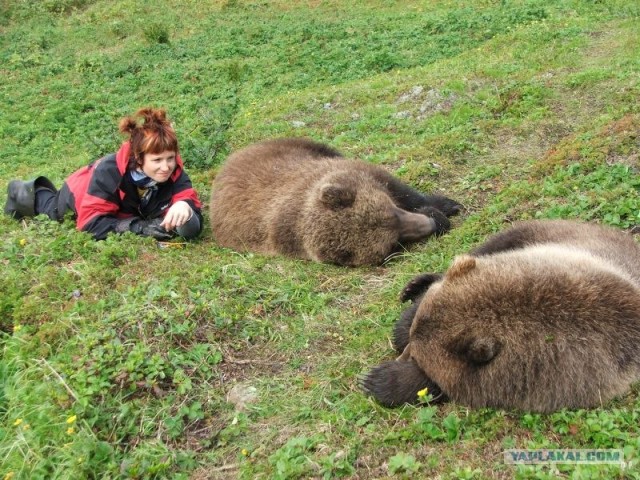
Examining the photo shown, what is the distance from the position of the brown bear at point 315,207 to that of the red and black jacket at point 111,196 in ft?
1.74

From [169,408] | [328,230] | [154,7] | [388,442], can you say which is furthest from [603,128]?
[154,7]

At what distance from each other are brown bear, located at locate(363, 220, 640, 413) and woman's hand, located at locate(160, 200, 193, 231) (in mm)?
3458

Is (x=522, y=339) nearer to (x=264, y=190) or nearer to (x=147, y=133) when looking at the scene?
(x=264, y=190)

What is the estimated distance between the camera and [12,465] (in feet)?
11.5

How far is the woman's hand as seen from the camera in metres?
6.53

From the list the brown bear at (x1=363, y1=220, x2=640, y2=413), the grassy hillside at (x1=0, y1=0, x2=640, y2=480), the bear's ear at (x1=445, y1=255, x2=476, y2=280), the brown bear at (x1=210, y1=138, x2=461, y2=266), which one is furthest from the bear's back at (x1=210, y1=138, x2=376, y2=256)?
the brown bear at (x1=363, y1=220, x2=640, y2=413)

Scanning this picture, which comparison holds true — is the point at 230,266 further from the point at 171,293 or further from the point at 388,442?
the point at 388,442

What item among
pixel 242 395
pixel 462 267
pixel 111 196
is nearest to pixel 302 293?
pixel 242 395

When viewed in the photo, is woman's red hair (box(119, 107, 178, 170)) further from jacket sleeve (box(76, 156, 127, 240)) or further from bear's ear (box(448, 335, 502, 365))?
bear's ear (box(448, 335, 502, 365))

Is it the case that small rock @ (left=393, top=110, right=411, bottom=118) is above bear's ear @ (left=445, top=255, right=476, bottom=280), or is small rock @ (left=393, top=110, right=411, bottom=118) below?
below

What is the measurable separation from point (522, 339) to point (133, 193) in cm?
494

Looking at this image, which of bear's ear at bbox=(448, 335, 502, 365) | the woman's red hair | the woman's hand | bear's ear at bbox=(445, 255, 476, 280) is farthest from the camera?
the woman's hand

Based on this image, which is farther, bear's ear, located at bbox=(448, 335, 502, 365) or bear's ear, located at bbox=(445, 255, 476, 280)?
bear's ear, located at bbox=(445, 255, 476, 280)

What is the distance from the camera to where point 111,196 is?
6547 mm
